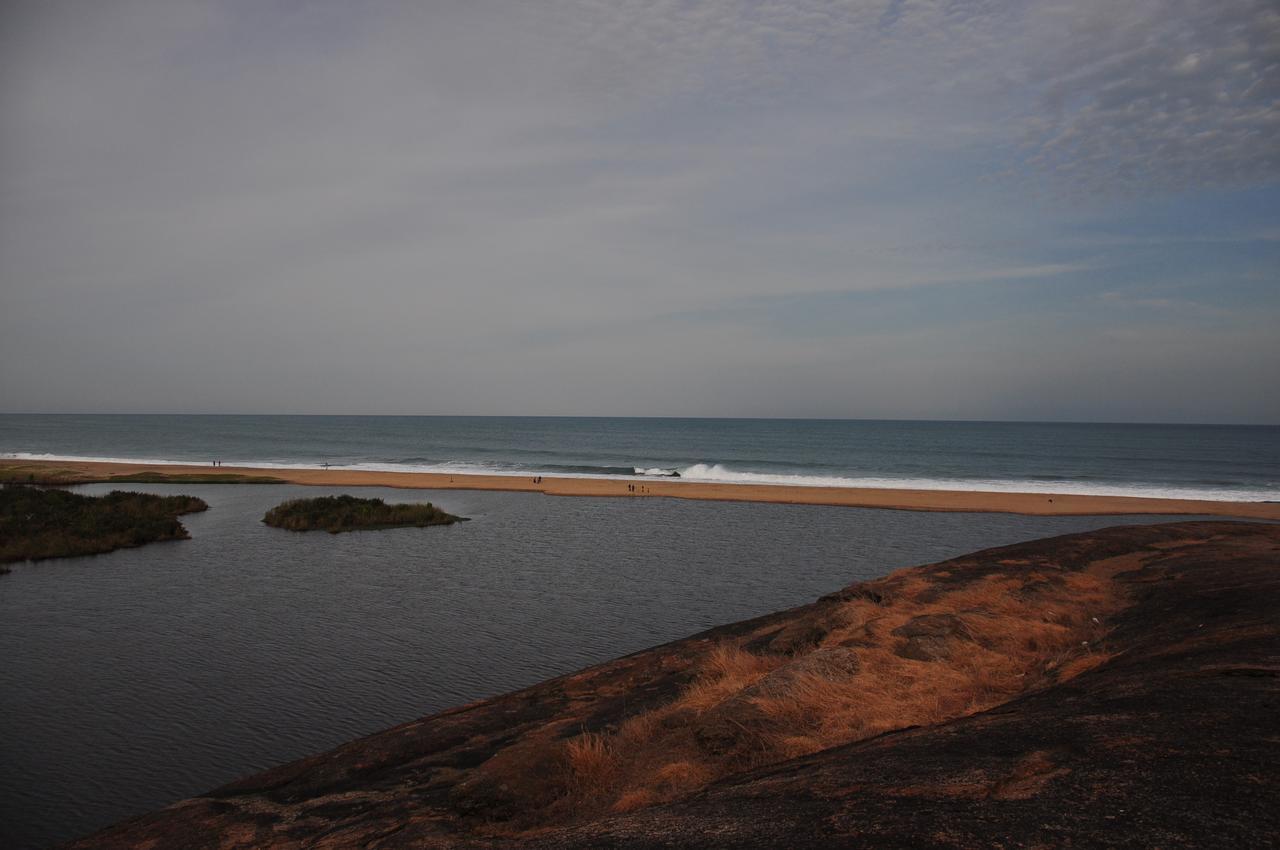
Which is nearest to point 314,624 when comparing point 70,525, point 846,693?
point 846,693

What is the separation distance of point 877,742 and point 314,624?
54.6 feet

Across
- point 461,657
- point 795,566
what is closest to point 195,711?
point 461,657

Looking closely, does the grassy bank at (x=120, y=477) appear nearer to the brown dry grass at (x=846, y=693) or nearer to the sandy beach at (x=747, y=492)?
the sandy beach at (x=747, y=492)

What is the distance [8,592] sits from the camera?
23.2m

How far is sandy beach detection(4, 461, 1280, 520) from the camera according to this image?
46594 millimetres

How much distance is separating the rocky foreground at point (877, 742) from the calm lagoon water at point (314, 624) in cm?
249

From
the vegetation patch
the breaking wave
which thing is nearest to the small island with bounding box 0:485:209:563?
the vegetation patch

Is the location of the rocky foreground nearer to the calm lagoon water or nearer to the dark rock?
the dark rock

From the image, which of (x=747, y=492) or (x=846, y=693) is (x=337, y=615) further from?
(x=747, y=492)

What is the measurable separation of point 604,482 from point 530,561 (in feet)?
117

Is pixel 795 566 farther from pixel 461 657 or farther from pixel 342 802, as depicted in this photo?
pixel 342 802

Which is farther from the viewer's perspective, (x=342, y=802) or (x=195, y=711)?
(x=195, y=711)

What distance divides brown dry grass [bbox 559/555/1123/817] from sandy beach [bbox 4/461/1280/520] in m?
34.4

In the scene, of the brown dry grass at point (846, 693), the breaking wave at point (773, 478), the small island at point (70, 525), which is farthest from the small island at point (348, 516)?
the breaking wave at point (773, 478)
